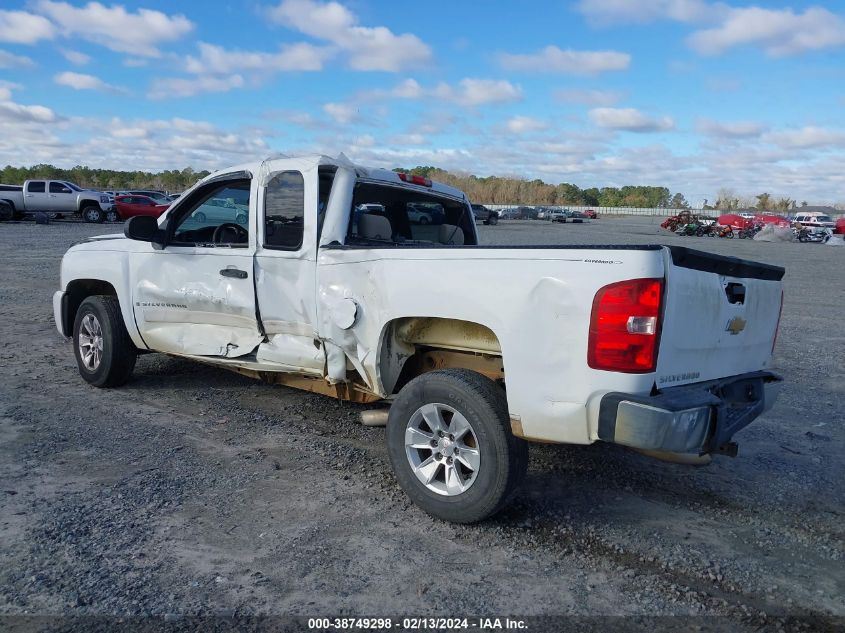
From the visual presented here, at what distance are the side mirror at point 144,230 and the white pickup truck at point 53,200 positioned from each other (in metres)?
30.5

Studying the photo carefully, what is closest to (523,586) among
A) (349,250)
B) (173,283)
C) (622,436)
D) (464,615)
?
(464,615)

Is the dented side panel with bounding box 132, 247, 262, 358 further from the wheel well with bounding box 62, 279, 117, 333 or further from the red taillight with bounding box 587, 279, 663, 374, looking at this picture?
the red taillight with bounding box 587, 279, 663, 374

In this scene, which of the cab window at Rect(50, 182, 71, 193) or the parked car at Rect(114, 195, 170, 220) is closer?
the cab window at Rect(50, 182, 71, 193)

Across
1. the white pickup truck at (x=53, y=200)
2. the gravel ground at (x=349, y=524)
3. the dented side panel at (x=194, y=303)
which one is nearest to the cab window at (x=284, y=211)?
the dented side panel at (x=194, y=303)

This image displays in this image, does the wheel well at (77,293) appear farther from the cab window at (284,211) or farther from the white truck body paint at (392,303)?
the cab window at (284,211)

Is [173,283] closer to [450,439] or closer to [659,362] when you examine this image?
[450,439]

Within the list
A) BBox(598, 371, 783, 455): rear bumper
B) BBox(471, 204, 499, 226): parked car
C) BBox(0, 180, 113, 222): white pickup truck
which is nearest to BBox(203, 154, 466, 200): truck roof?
BBox(598, 371, 783, 455): rear bumper

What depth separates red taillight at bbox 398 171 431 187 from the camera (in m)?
5.40

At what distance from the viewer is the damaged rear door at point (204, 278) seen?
16.7 ft

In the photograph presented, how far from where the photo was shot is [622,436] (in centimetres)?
324

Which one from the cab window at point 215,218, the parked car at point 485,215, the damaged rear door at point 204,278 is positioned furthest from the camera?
the parked car at point 485,215

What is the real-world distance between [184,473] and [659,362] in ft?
9.68

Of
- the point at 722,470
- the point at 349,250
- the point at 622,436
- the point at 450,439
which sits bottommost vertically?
the point at 722,470

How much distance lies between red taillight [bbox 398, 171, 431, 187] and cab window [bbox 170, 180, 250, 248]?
1180mm
